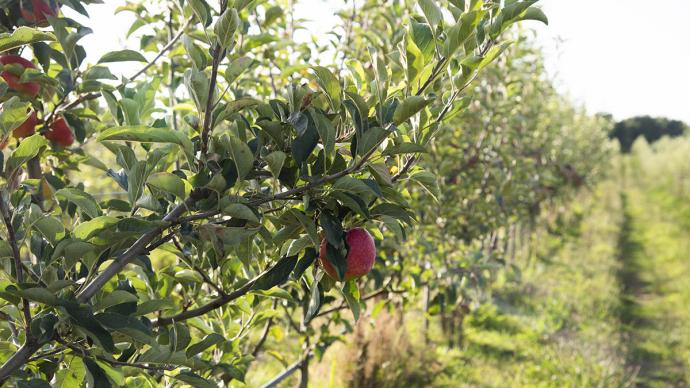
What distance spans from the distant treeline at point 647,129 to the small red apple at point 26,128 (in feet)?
157

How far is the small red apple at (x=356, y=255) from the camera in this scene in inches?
43.6

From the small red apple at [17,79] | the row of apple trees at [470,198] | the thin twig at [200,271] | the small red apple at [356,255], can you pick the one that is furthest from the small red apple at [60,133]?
the row of apple trees at [470,198]

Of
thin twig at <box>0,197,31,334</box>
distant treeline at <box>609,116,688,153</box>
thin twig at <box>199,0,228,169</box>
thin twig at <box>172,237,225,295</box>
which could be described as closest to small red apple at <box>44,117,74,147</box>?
thin twig at <box>172,237,225,295</box>

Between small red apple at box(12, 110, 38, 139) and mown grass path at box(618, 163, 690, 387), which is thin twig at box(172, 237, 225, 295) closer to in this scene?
small red apple at box(12, 110, 38, 139)

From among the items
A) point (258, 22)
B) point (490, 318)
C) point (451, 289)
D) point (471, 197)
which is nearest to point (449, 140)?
point (471, 197)

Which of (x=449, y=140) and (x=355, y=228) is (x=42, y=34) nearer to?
(x=355, y=228)

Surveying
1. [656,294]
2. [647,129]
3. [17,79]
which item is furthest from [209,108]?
[647,129]

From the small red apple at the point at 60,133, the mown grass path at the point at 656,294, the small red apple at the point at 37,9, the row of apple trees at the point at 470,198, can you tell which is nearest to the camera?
the small red apple at the point at 37,9

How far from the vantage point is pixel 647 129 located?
47.3 meters

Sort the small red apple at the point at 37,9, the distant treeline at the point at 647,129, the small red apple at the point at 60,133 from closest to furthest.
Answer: the small red apple at the point at 37,9 → the small red apple at the point at 60,133 → the distant treeline at the point at 647,129

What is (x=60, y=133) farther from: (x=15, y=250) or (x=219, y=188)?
(x=219, y=188)

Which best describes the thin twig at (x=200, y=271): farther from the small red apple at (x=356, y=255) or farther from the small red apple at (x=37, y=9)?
the small red apple at (x=37, y=9)

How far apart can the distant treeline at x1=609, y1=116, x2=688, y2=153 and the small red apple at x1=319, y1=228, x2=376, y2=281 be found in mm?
47994

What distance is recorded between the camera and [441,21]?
105 centimetres
